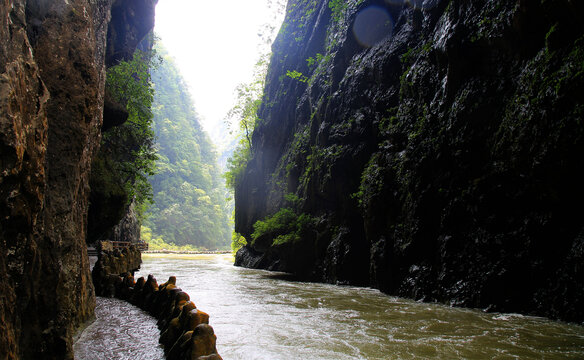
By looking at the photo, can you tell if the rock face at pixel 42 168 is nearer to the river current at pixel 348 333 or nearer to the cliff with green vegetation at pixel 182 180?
the river current at pixel 348 333

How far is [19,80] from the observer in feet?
9.02

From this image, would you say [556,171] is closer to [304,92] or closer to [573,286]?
[573,286]

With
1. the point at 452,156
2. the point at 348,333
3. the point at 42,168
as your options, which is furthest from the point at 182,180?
the point at 42,168

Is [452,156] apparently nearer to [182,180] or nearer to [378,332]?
[378,332]

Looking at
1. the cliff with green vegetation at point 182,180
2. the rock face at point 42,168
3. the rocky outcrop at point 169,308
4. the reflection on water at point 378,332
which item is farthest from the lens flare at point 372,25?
the cliff with green vegetation at point 182,180

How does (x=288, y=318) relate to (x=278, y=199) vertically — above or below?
below

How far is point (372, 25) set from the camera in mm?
14852

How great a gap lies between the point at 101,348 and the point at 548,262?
7.70 m

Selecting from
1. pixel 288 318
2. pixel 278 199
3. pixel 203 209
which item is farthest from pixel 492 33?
pixel 203 209

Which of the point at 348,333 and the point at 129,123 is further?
the point at 129,123

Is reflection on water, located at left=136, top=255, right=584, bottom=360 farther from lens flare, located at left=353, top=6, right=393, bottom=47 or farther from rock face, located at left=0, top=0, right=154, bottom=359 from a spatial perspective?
lens flare, located at left=353, top=6, right=393, bottom=47

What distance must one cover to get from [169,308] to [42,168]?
398 centimetres

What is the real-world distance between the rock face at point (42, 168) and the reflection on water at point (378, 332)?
2.23 meters

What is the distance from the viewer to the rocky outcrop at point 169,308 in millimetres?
3970
